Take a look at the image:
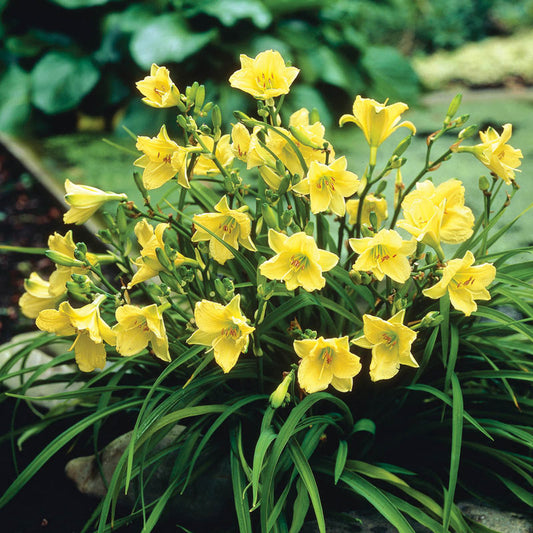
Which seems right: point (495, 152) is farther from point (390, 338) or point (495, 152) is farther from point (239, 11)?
point (239, 11)

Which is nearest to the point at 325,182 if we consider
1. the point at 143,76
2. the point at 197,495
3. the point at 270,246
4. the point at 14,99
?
the point at 270,246

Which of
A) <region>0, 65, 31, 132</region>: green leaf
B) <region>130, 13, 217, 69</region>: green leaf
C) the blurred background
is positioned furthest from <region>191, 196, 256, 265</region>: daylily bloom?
<region>0, 65, 31, 132</region>: green leaf

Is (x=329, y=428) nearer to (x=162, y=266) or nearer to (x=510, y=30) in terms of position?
(x=162, y=266)

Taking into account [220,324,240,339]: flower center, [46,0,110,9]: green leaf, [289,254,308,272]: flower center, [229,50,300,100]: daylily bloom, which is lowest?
[46,0,110,9]: green leaf

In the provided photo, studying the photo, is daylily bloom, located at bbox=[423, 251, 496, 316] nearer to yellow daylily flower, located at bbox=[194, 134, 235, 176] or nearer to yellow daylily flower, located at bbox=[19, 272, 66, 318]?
yellow daylily flower, located at bbox=[194, 134, 235, 176]

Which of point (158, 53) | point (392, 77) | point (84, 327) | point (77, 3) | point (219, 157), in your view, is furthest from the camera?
point (392, 77)
